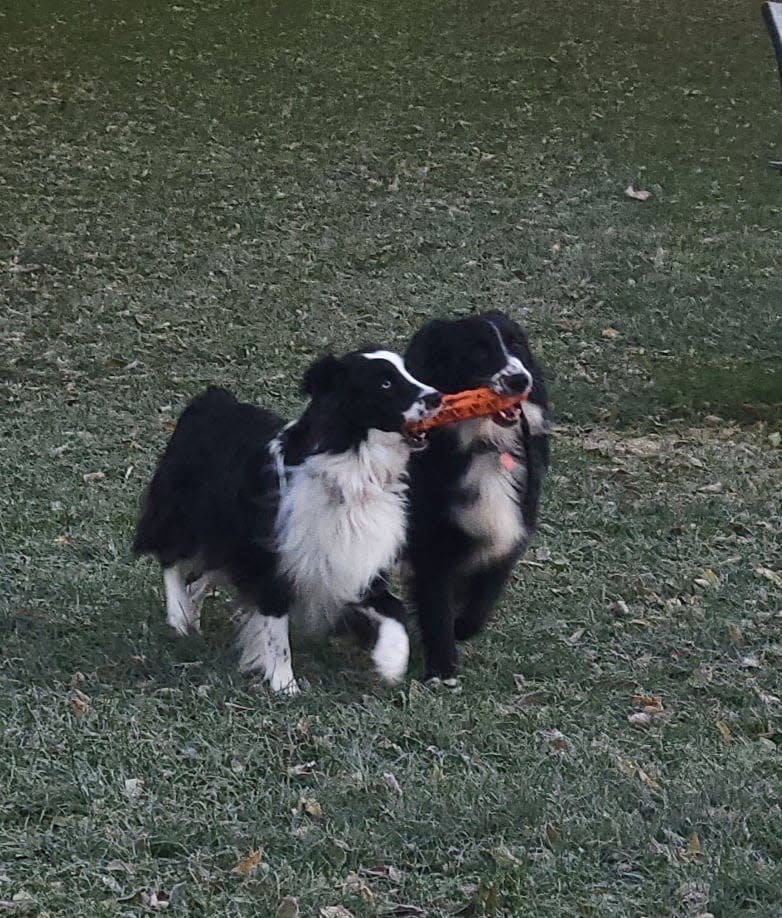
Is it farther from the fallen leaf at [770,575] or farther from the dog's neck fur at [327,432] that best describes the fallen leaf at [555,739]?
the fallen leaf at [770,575]

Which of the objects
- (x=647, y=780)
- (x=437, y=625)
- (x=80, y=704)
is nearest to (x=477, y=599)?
(x=437, y=625)

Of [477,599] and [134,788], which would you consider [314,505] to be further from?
[134,788]

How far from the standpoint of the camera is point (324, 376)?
16.1 feet

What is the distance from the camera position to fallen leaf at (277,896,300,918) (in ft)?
11.6

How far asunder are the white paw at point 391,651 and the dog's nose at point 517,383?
965 mm

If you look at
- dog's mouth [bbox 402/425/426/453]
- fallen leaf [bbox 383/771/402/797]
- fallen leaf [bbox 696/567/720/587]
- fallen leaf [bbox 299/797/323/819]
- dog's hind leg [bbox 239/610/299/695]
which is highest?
dog's mouth [bbox 402/425/426/453]

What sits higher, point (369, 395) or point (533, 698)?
point (369, 395)

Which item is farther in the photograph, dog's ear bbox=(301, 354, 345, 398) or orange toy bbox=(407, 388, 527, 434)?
orange toy bbox=(407, 388, 527, 434)

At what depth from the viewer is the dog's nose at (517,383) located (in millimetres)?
5141

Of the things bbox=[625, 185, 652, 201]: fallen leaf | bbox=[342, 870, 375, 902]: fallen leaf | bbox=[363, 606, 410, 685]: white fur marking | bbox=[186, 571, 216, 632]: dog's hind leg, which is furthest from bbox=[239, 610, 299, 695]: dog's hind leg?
bbox=[625, 185, 652, 201]: fallen leaf

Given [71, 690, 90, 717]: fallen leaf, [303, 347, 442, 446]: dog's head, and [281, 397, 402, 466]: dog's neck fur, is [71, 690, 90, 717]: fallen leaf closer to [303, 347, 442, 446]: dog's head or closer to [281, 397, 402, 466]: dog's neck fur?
[281, 397, 402, 466]: dog's neck fur

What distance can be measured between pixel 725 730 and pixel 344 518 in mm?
1537

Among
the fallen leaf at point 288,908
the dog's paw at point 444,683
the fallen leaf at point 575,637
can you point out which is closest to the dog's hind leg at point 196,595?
the dog's paw at point 444,683

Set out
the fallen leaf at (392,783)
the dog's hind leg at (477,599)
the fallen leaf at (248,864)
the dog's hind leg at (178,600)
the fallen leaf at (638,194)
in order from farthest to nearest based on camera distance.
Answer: the fallen leaf at (638,194) → the dog's hind leg at (178,600) → the dog's hind leg at (477,599) → the fallen leaf at (392,783) → the fallen leaf at (248,864)
